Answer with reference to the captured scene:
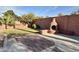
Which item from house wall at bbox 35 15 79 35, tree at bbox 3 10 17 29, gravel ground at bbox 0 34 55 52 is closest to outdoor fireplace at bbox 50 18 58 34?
house wall at bbox 35 15 79 35

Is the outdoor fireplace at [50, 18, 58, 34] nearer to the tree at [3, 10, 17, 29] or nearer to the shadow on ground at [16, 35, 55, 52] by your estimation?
the shadow on ground at [16, 35, 55, 52]

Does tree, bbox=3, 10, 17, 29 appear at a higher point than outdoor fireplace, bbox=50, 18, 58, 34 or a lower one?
higher

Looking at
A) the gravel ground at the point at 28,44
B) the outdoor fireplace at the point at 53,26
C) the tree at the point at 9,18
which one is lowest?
the gravel ground at the point at 28,44

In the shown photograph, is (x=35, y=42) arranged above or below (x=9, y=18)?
below

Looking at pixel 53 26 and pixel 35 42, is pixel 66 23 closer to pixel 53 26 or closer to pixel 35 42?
pixel 53 26

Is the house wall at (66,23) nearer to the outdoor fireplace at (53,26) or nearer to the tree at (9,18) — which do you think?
the outdoor fireplace at (53,26)

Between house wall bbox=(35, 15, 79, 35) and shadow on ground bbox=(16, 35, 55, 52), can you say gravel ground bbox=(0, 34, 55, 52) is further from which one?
house wall bbox=(35, 15, 79, 35)

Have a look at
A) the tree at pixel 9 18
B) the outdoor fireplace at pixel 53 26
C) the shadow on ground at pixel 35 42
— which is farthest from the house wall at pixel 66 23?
the tree at pixel 9 18

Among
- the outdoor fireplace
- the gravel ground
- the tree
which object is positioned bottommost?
the gravel ground

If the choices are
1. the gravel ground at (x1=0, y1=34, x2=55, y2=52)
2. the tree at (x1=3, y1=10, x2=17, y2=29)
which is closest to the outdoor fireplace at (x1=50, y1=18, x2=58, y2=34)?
the gravel ground at (x1=0, y1=34, x2=55, y2=52)

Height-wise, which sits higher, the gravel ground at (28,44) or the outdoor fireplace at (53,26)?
the outdoor fireplace at (53,26)

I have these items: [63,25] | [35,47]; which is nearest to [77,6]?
[63,25]

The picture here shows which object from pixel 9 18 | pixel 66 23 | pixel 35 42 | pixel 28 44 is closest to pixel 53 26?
pixel 66 23
